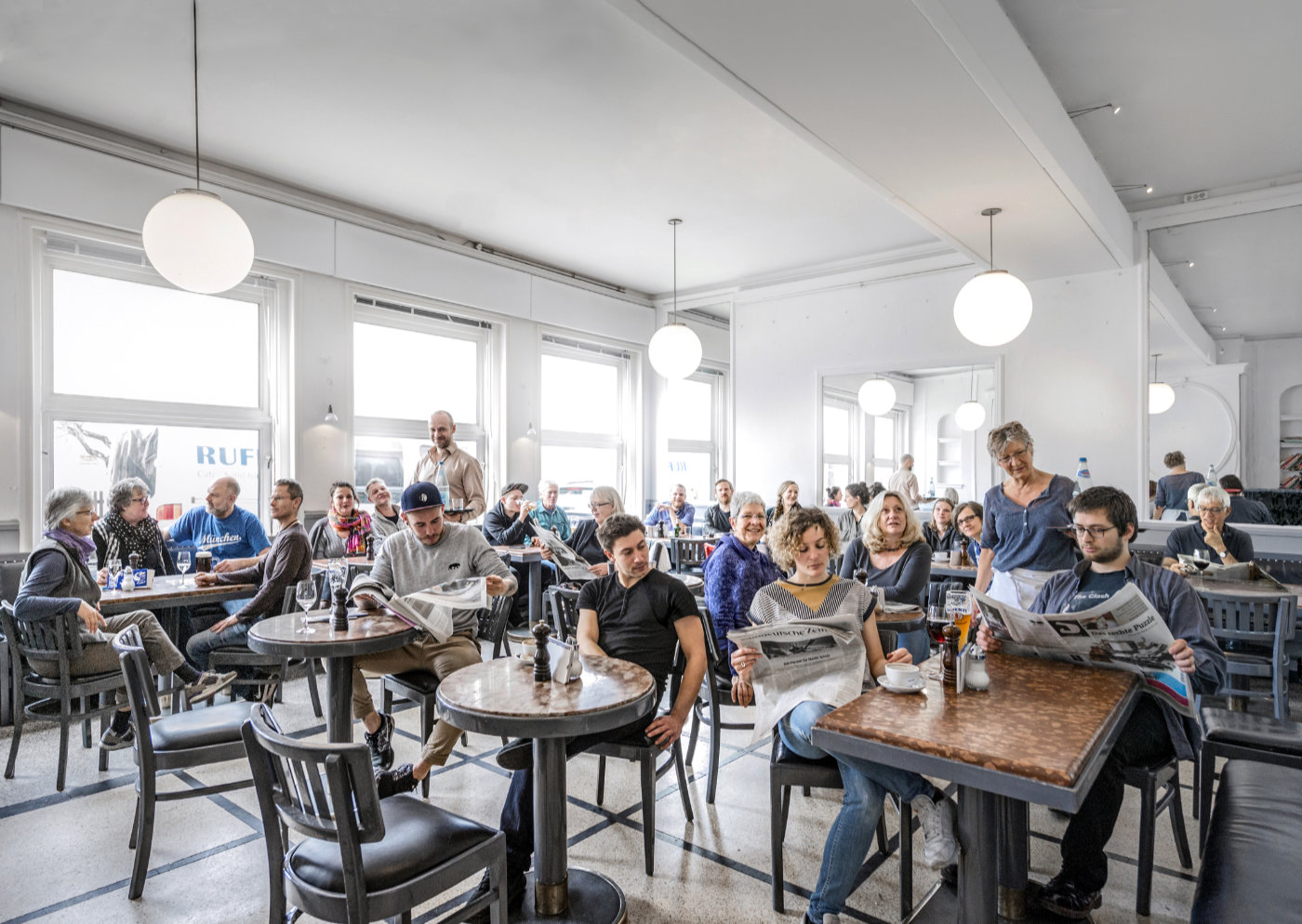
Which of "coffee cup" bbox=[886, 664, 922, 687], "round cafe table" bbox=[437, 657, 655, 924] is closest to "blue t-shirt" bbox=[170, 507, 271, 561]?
"round cafe table" bbox=[437, 657, 655, 924]

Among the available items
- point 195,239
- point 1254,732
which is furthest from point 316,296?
point 1254,732

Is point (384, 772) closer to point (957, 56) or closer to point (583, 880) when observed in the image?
point (583, 880)

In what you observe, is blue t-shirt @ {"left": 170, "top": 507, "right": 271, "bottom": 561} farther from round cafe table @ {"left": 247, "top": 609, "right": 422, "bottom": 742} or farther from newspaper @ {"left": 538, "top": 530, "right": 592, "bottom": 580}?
newspaper @ {"left": 538, "top": 530, "right": 592, "bottom": 580}

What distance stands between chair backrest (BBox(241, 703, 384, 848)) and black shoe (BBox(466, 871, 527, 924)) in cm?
61

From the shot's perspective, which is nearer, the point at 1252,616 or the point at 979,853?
the point at 979,853

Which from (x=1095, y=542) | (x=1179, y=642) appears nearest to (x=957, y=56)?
(x=1095, y=542)

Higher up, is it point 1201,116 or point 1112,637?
point 1201,116

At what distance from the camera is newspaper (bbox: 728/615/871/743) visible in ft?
7.46

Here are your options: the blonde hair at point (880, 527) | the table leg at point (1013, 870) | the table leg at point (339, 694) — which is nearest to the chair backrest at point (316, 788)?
the table leg at point (339, 694)

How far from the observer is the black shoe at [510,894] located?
2.12 metres

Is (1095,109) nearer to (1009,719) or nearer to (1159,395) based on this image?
(1159,395)

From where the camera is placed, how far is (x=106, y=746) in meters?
3.35

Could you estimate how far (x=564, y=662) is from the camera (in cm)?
215

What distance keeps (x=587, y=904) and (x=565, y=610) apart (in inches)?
57.1
